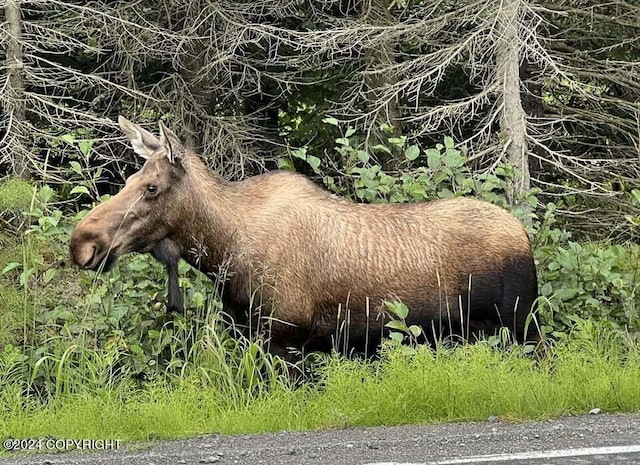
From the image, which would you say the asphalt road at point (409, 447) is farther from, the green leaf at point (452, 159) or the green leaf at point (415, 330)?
the green leaf at point (452, 159)

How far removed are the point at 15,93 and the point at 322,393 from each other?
793 cm

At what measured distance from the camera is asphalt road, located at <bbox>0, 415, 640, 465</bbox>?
17.3 ft

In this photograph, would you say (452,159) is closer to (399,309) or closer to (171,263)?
(399,309)

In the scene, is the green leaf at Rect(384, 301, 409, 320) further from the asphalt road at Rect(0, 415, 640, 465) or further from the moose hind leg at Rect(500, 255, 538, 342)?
the asphalt road at Rect(0, 415, 640, 465)

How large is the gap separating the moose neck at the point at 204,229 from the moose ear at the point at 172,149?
14 centimetres

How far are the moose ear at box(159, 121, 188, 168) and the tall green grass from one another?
4.57 ft

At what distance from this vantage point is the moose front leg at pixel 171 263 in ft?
25.6

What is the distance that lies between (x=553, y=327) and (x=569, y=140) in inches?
261

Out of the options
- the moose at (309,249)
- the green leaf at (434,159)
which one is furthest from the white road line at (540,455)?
the green leaf at (434,159)

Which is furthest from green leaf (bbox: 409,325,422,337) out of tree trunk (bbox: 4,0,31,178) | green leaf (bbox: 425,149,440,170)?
tree trunk (bbox: 4,0,31,178)

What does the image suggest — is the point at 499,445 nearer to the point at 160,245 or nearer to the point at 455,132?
the point at 160,245

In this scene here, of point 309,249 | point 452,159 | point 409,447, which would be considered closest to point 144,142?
point 309,249

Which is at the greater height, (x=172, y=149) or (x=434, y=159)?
(x=172, y=149)

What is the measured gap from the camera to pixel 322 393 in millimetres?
7145
